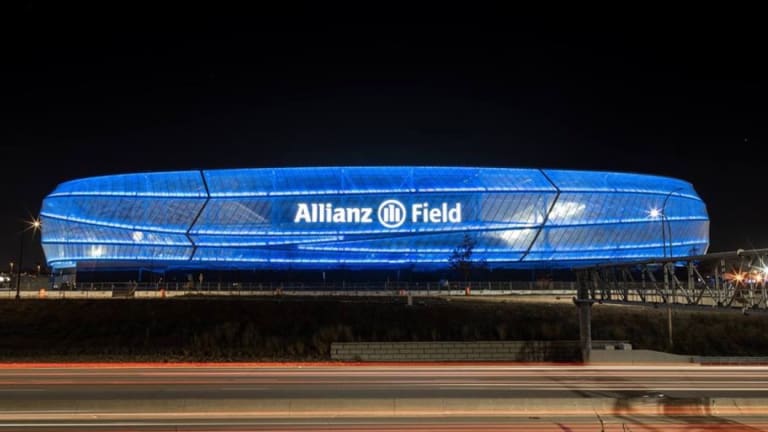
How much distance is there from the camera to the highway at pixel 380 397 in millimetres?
14297

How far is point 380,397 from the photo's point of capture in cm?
1758

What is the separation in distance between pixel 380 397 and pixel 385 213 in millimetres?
65248

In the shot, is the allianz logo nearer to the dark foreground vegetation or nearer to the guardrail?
the guardrail

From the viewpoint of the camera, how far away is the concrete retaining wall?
96.9ft

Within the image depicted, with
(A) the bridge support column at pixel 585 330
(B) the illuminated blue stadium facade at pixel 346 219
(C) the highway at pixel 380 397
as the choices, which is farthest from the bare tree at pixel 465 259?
(C) the highway at pixel 380 397

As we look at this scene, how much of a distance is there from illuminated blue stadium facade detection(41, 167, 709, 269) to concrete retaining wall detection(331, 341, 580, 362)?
171 ft

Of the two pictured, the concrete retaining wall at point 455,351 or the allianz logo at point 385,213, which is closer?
the concrete retaining wall at point 455,351

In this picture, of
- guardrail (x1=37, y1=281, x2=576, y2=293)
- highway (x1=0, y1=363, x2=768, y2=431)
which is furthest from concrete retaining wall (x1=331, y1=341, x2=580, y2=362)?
guardrail (x1=37, y1=281, x2=576, y2=293)

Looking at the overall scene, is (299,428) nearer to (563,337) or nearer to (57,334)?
(563,337)

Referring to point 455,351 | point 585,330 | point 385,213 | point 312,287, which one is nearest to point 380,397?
point 455,351

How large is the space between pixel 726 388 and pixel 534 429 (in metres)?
10.1

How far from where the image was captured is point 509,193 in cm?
8425

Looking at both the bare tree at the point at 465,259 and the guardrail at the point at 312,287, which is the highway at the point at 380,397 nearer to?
the guardrail at the point at 312,287

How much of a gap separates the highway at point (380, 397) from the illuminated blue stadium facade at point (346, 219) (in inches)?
2170
